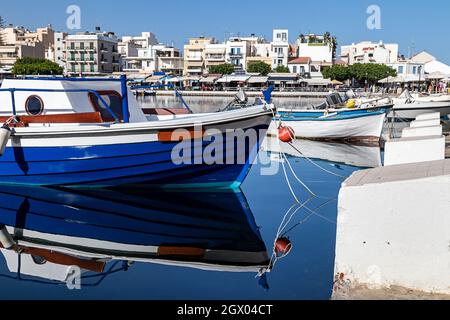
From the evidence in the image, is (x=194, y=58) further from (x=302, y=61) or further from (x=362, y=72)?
(x=362, y=72)

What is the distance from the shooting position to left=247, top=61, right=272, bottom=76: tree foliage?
89.5 meters

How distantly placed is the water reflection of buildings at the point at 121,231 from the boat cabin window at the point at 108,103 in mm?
1837

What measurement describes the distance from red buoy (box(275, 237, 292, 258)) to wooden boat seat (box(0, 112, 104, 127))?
5118 mm

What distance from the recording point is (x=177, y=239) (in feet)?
25.7

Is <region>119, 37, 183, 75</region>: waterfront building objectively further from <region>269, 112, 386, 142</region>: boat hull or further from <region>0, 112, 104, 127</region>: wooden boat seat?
<region>0, 112, 104, 127</region>: wooden boat seat

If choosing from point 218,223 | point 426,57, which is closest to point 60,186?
point 218,223

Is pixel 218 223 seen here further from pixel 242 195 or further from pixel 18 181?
pixel 18 181

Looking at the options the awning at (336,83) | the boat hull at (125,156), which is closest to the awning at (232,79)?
the awning at (336,83)

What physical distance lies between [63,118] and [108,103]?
148cm

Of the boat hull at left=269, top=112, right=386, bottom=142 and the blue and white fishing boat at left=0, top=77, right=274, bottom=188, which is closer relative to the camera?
the blue and white fishing boat at left=0, top=77, right=274, bottom=188

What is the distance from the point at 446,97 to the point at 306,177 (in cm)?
1944

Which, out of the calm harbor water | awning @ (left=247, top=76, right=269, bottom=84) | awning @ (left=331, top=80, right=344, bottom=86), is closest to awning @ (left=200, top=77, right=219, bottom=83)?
awning @ (left=247, top=76, right=269, bottom=84)

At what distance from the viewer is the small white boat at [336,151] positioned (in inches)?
635

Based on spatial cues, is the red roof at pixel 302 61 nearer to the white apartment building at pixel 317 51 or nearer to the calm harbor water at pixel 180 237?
the white apartment building at pixel 317 51
